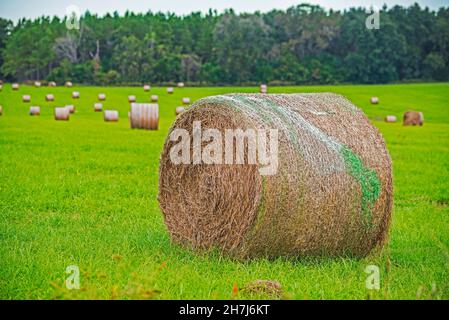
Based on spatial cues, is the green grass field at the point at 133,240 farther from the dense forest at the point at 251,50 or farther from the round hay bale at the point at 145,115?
the dense forest at the point at 251,50

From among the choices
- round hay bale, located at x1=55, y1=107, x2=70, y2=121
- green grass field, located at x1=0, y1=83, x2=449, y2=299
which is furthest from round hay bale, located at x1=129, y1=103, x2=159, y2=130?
round hay bale, located at x1=55, y1=107, x2=70, y2=121

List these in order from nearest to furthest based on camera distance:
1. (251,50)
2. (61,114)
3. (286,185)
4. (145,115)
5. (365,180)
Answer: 1. (286,185)
2. (365,180)
3. (145,115)
4. (61,114)
5. (251,50)

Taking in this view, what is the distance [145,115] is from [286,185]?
2128 centimetres

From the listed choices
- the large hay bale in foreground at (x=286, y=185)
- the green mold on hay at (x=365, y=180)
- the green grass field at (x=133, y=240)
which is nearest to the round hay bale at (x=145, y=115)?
the green grass field at (x=133, y=240)

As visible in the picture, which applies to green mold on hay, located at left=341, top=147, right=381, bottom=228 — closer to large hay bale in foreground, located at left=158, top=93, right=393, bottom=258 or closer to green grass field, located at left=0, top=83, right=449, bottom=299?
large hay bale in foreground, located at left=158, top=93, right=393, bottom=258

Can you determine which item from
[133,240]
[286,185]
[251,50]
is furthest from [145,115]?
[251,50]

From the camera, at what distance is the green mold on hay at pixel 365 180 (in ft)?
28.6

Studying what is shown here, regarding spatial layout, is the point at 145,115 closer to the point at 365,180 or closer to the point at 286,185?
the point at 365,180

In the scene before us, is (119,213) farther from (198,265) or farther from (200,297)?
(200,297)

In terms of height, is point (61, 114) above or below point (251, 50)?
below

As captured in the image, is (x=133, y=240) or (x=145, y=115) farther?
(x=145, y=115)

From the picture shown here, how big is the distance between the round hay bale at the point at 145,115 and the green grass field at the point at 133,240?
608 cm

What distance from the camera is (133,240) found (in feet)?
31.0
